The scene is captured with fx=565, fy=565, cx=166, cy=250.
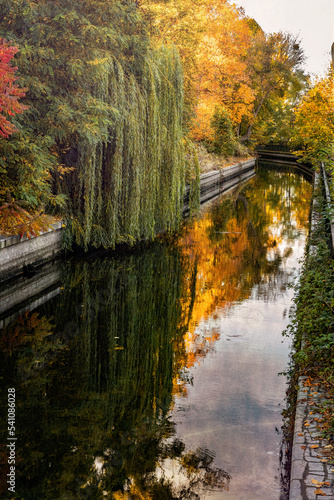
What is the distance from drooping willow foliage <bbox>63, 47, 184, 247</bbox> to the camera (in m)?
13.0

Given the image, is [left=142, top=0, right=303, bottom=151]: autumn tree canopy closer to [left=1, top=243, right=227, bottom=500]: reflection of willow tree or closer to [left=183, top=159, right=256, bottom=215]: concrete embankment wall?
[left=183, top=159, right=256, bottom=215]: concrete embankment wall

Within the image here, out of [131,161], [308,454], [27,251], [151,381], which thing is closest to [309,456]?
[308,454]

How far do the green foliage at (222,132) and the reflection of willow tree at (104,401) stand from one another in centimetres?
3009

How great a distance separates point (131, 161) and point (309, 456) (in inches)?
405

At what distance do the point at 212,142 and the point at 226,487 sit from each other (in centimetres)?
3720

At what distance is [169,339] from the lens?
27.1 feet

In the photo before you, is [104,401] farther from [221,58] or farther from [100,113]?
[221,58]

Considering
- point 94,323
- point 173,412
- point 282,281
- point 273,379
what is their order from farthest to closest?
point 282,281 → point 94,323 → point 273,379 → point 173,412

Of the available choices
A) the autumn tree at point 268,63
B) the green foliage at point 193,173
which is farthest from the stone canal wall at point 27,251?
the autumn tree at point 268,63

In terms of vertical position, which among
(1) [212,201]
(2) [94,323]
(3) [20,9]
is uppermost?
(3) [20,9]

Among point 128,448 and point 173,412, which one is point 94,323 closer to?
point 173,412

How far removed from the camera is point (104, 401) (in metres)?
6.12

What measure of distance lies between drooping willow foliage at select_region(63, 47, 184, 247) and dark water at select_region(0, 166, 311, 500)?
1.11 metres

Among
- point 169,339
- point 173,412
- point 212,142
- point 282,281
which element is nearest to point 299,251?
point 282,281
